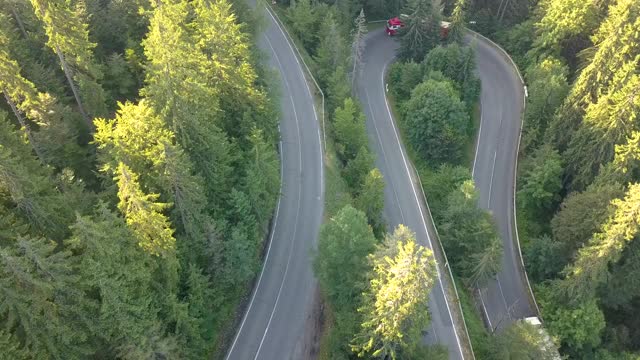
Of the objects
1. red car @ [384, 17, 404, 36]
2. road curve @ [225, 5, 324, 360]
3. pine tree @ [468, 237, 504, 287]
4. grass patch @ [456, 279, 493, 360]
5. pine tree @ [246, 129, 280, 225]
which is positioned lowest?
grass patch @ [456, 279, 493, 360]

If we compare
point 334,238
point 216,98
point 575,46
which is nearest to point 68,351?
point 334,238

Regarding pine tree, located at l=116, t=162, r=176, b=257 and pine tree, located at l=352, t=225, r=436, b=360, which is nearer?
pine tree, located at l=116, t=162, r=176, b=257

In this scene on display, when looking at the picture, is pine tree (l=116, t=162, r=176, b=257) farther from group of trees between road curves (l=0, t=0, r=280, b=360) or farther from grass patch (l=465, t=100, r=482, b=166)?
grass patch (l=465, t=100, r=482, b=166)

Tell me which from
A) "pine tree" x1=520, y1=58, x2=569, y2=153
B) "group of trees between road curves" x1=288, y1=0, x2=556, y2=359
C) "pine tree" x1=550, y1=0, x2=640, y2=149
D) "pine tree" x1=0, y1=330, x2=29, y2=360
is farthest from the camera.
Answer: "pine tree" x1=520, y1=58, x2=569, y2=153

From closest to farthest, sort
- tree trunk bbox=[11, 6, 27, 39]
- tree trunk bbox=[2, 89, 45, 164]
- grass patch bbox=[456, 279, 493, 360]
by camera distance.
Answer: tree trunk bbox=[2, 89, 45, 164], tree trunk bbox=[11, 6, 27, 39], grass patch bbox=[456, 279, 493, 360]

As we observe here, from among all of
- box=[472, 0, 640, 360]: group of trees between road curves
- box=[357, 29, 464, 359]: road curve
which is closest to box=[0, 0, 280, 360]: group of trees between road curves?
box=[357, 29, 464, 359]: road curve

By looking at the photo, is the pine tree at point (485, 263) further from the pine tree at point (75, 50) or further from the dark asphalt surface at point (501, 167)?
the pine tree at point (75, 50)

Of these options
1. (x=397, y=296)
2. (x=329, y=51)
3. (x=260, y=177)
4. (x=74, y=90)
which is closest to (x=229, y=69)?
(x=260, y=177)
